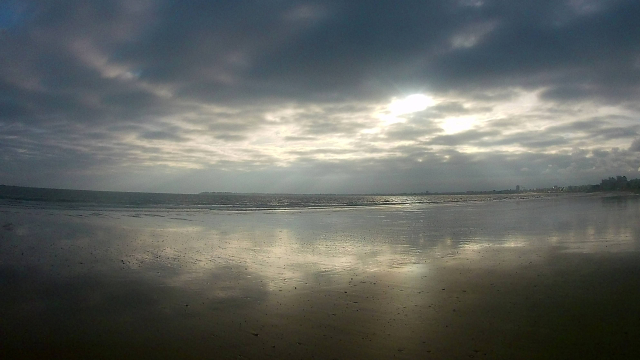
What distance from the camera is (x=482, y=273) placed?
12938 millimetres

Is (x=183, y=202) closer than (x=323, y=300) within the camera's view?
No

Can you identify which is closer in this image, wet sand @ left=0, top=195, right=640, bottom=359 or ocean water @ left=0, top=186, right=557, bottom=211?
wet sand @ left=0, top=195, right=640, bottom=359

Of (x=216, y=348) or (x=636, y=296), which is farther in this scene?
(x=636, y=296)

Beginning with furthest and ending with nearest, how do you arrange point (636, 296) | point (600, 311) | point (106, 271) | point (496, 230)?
point (496, 230), point (106, 271), point (636, 296), point (600, 311)

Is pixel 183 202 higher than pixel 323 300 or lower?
higher

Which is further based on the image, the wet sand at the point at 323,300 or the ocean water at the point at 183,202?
the ocean water at the point at 183,202

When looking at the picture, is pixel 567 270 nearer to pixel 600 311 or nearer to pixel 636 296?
pixel 636 296

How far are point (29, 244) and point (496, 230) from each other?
26.3 meters

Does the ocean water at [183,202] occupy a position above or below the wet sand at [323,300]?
above

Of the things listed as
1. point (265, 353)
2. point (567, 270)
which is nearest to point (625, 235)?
point (567, 270)

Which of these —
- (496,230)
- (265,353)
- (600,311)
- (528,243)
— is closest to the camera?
(265,353)

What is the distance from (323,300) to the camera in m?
10.2

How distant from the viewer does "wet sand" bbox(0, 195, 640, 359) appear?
24.7 ft

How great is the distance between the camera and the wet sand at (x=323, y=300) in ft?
24.7
